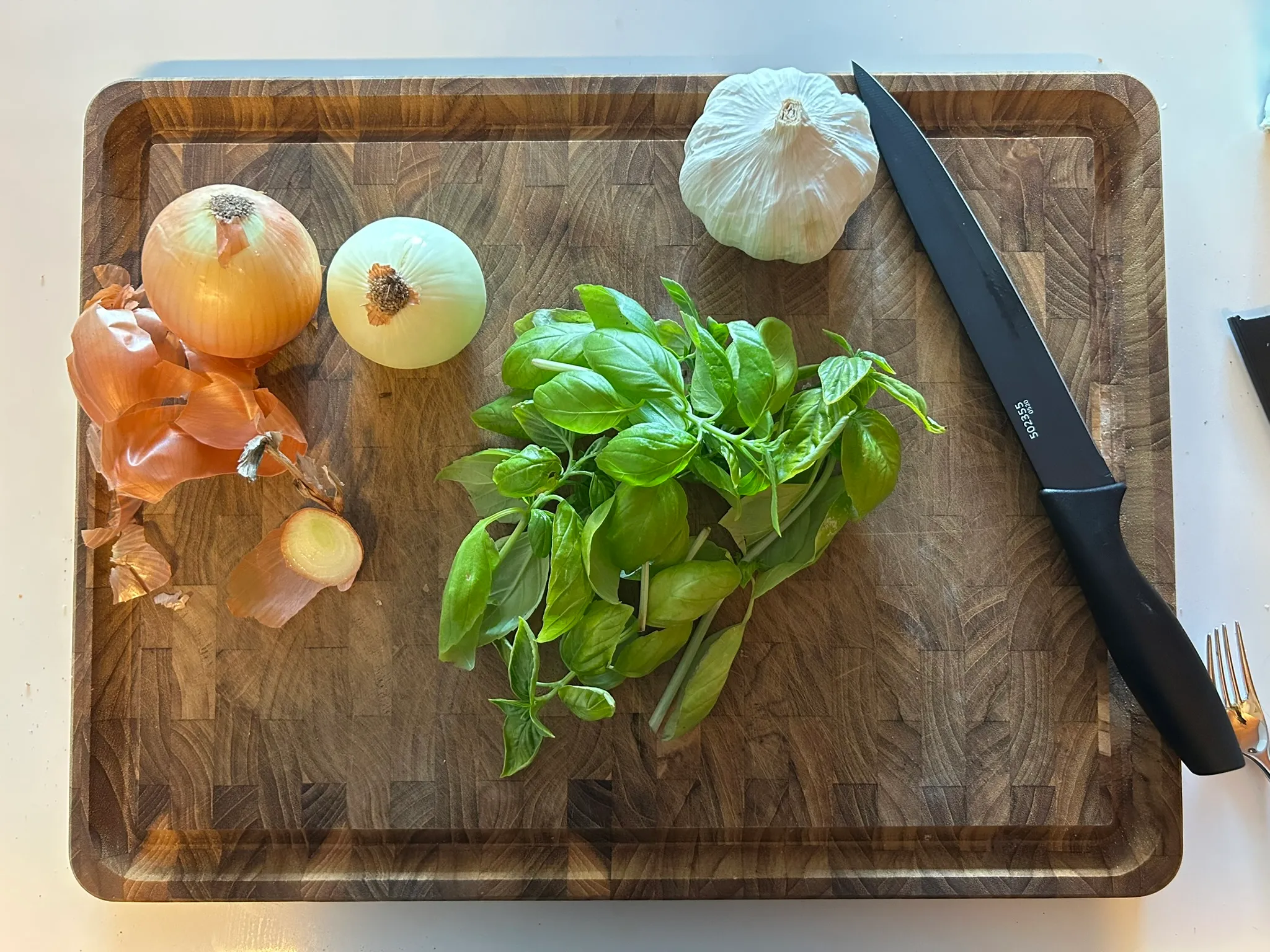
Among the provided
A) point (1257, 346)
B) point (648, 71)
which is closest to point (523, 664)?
point (648, 71)

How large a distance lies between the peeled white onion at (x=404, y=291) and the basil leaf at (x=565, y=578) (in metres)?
0.22

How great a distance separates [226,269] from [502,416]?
285 millimetres

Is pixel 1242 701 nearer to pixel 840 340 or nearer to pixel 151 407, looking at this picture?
pixel 840 340

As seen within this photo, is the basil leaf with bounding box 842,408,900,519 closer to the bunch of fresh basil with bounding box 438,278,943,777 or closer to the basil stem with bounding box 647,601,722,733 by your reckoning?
the bunch of fresh basil with bounding box 438,278,943,777

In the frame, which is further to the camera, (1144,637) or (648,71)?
(648,71)

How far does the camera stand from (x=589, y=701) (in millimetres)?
783

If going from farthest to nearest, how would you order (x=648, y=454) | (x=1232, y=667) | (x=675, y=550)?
1. (x=1232, y=667)
2. (x=675, y=550)
3. (x=648, y=454)

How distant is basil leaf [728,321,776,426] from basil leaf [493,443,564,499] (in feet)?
0.58

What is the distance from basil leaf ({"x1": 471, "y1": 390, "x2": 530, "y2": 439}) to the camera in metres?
0.88

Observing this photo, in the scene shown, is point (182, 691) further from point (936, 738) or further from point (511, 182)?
point (936, 738)

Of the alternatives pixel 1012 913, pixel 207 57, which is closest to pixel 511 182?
pixel 207 57

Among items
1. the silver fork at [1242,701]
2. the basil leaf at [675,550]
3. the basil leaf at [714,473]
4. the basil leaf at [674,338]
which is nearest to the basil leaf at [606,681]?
the basil leaf at [675,550]

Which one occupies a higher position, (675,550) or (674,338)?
(674,338)

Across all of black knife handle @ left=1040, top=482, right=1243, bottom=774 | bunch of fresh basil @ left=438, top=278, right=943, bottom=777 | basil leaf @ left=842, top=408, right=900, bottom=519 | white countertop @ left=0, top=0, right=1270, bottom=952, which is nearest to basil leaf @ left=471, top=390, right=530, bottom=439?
bunch of fresh basil @ left=438, top=278, right=943, bottom=777
